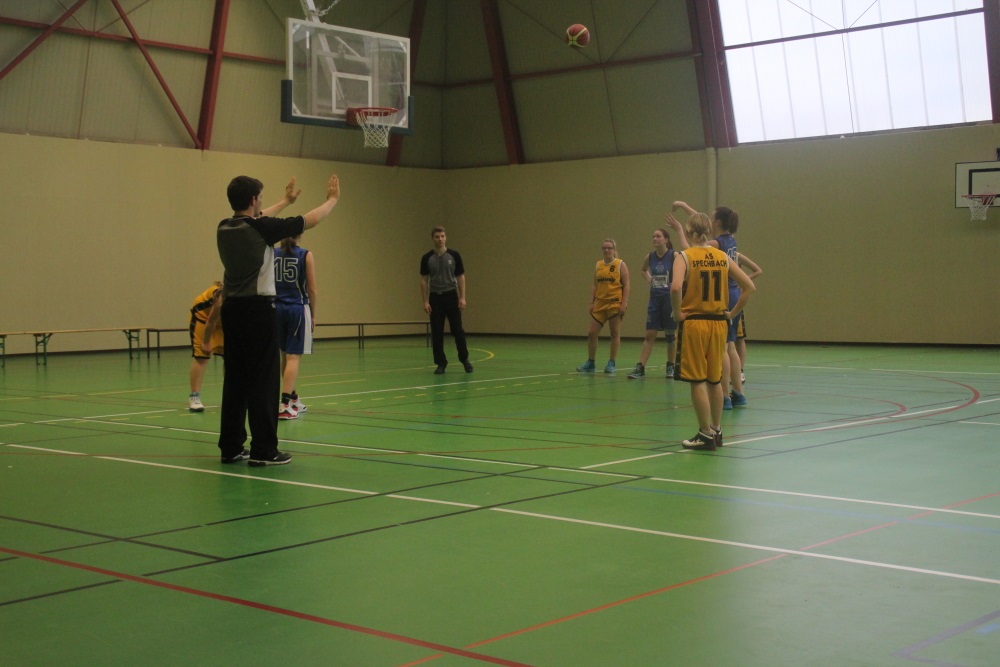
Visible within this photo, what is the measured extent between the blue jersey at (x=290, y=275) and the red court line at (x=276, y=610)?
5.71m

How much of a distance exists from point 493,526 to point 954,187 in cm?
1877

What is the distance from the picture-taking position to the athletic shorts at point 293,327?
35.7 feet

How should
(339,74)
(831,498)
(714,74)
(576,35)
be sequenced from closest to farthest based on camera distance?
(831,498), (339,74), (576,35), (714,74)

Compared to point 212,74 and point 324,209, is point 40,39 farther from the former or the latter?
point 324,209

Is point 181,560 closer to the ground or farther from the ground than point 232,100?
closer to the ground

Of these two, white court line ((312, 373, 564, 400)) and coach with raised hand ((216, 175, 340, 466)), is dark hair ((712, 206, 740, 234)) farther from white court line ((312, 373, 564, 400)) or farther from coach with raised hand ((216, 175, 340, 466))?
white court line ((312, 373, 564, 400))

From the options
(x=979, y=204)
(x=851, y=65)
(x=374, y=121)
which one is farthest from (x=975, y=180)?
(x=374, y=121)

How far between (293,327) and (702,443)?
439 cm

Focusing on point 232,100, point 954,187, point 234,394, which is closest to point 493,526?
point 234,394

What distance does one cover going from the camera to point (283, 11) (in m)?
24.8

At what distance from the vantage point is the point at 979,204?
21422 millimetres

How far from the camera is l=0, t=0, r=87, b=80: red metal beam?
67.7 feet

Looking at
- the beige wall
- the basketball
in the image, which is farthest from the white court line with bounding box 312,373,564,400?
the beige wall

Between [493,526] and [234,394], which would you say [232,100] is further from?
[493,526]
